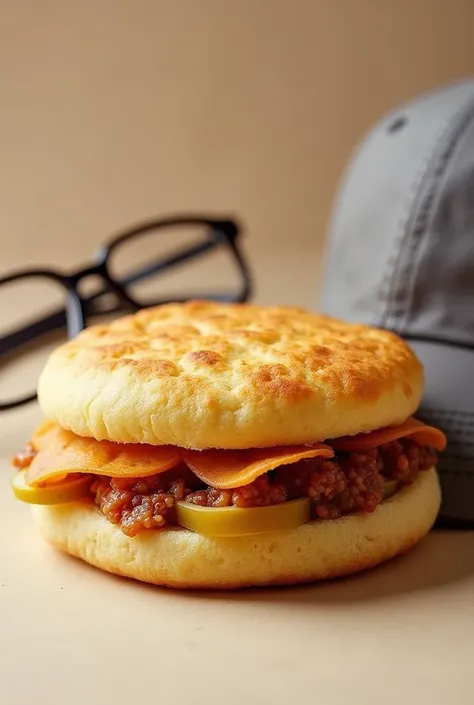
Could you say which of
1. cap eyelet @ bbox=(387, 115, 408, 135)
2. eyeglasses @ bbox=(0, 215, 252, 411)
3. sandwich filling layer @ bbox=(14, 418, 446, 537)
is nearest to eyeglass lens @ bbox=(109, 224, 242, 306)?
eyeglasses @ bbox=(0, 215, 252, 411)

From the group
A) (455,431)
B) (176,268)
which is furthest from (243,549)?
(176,268)

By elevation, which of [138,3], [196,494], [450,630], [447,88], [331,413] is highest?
[138,3]

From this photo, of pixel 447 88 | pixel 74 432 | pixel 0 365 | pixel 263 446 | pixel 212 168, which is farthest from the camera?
pixel 212 168

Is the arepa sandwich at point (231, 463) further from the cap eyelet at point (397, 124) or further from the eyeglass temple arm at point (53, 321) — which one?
the eyeglass temple arm at point (53, 321)

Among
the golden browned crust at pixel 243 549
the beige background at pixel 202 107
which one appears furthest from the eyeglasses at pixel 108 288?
the golden browned crust at pixel 243 549

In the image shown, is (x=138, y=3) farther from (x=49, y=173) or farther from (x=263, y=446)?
(x=263, y=446)

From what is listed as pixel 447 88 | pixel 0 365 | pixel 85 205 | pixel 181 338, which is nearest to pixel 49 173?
pixel 85 205

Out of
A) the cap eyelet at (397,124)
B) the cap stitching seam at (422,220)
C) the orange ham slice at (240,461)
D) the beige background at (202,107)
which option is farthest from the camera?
the beige background at (202,107)

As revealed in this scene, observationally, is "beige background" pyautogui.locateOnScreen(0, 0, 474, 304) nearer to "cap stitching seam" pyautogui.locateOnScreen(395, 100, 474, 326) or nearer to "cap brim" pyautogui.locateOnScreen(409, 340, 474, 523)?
"cap stitching seam" pyautogui.locateOnScreen(395, 100, 474, 326)
